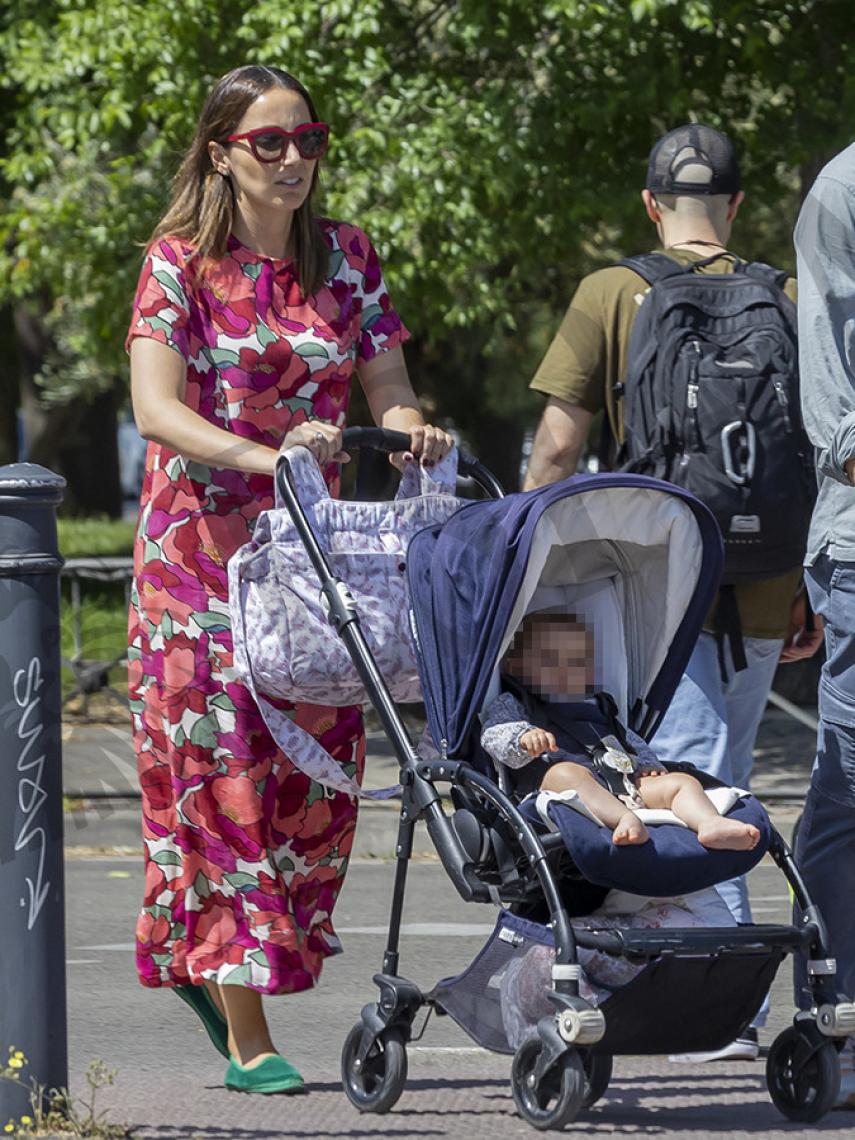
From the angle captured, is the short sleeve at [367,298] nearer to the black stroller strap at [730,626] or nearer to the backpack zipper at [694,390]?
the backpack zipper at [694,390]

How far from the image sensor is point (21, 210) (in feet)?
38.2

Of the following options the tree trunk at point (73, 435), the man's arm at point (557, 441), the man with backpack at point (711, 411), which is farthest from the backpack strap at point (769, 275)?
the tree trunk at point (73, 435)

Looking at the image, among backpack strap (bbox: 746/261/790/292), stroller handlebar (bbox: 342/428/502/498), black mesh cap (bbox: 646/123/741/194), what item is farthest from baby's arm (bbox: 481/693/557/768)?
black mesh cap (bbox: 646/123/741/194)

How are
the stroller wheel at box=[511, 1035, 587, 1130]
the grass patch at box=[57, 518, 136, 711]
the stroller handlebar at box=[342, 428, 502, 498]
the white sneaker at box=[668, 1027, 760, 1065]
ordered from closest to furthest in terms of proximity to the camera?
the stroller wheel at box=[511, 1035, 587, 1130] → the stroller handlebar at box=[342, 428, 502, 498] → the white sneaker at box=[668, 1027, 760, 1065] → the grass patch at box=[57, 518, 136, 711]

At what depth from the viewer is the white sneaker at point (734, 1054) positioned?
4945 mm

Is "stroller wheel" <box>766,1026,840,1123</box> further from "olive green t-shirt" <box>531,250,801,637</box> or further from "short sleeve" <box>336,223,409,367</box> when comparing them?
"short sleeve" <box>336,223,409,367</box>

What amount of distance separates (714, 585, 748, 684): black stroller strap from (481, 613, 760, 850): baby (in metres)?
0.69

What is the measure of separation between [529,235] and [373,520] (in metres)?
6.52

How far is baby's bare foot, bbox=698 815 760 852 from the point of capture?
12.9ft

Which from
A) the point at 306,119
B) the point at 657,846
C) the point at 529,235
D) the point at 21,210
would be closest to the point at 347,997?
the point at 657,846

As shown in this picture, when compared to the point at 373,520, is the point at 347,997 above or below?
below

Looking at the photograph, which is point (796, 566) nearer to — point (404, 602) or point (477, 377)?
point (404, 602)

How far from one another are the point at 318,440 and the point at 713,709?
134cm

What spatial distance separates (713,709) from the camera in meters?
5.04
